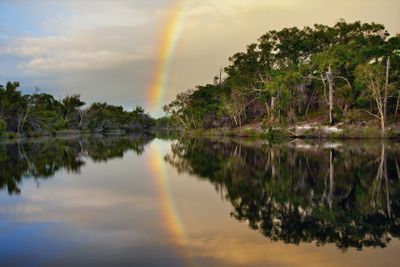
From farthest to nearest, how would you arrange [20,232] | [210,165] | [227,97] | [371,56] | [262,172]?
[227,97] → [371,56] → [210,165] → [262,172] → [20,232]

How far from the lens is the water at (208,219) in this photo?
10250mm

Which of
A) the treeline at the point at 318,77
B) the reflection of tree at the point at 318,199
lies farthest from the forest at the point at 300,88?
the reflection of tree at the point at 318,199

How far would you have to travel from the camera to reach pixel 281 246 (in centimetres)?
1091

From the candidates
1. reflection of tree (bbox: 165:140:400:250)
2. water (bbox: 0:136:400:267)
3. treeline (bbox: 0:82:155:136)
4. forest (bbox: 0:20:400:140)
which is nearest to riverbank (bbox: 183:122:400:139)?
forest (bbox: 0:20:400:140)

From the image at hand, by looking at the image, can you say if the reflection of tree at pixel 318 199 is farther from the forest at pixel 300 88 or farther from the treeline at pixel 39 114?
the treeline at pixel 39 114

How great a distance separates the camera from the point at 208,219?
1441 cm

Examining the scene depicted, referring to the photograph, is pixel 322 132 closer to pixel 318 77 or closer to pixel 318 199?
pixel 318 77

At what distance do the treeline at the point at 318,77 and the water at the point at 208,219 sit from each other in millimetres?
42463

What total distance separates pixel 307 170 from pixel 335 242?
15.6 metres

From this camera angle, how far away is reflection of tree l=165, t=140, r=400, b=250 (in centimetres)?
1207

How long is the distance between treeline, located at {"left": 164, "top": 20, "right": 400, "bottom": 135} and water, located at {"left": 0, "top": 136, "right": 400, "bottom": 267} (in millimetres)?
42463

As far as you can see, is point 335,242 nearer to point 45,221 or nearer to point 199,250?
point 199,250

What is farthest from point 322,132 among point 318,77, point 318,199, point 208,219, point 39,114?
point 39,114

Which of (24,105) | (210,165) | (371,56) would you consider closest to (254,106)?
(371,56)
